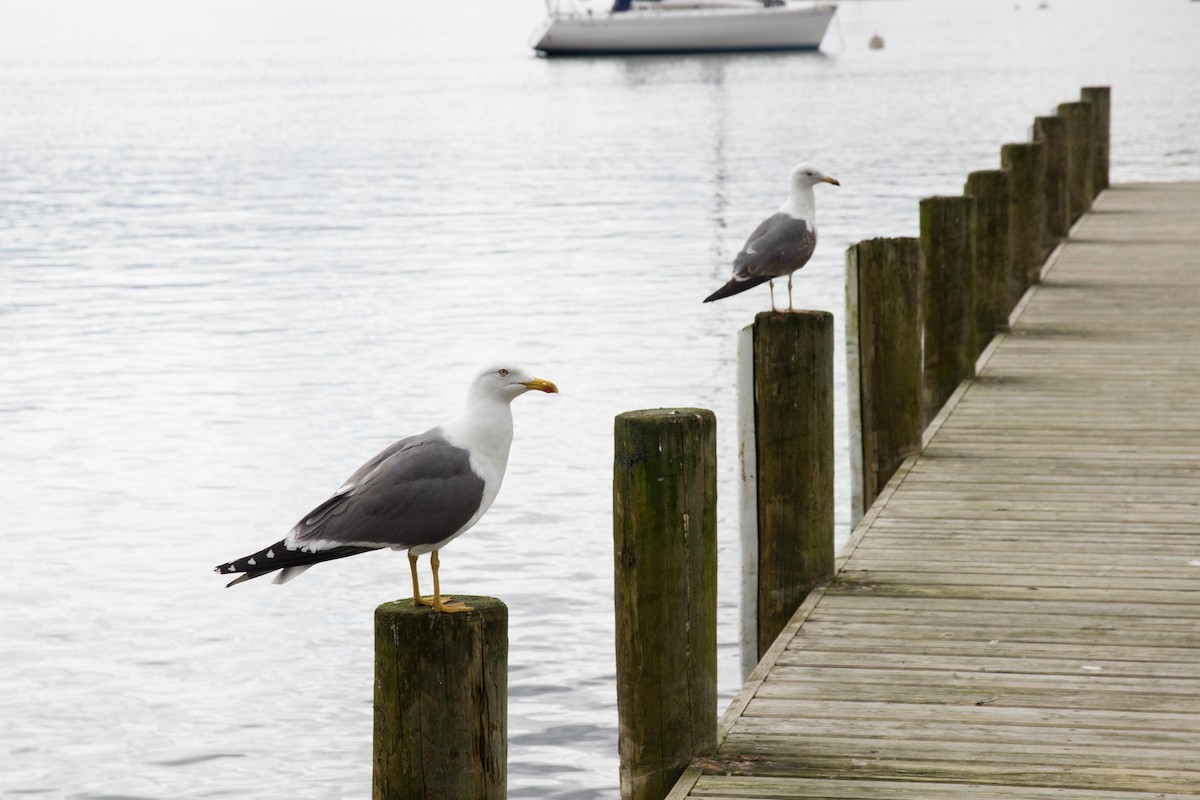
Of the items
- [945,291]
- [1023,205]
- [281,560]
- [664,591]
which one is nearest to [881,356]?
[945,291]

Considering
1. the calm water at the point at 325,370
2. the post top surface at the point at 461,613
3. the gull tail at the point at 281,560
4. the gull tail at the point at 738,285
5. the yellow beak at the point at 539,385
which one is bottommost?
the calm water at the point at 325,370

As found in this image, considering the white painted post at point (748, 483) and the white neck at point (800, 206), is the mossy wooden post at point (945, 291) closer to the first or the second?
the white neck at point (800, 206)

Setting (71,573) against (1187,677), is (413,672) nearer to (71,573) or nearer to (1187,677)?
(1187,677)

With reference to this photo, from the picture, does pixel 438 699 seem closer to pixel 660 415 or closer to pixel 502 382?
pixel 502 382

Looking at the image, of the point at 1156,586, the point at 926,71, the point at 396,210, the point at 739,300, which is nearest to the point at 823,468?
the point at 1156,586

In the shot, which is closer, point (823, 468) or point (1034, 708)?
point (1034, 708)

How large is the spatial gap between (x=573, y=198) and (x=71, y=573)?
21816 millimetres

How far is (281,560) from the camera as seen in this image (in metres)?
4.21

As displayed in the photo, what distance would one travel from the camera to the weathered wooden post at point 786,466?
240 inches

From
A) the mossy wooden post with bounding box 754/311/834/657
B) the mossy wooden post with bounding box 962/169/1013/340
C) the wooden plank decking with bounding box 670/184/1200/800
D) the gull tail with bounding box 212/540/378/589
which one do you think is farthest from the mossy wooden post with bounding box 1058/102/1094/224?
the gull tail with bounding box 212/540/378/589

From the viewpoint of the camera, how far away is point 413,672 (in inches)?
151

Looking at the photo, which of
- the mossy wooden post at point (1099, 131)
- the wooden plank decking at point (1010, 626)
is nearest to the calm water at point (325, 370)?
the wooden plank decking at point (1010, 626)

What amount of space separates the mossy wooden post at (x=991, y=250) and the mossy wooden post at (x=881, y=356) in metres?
2.64

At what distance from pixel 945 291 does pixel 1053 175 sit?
18.0 feet
